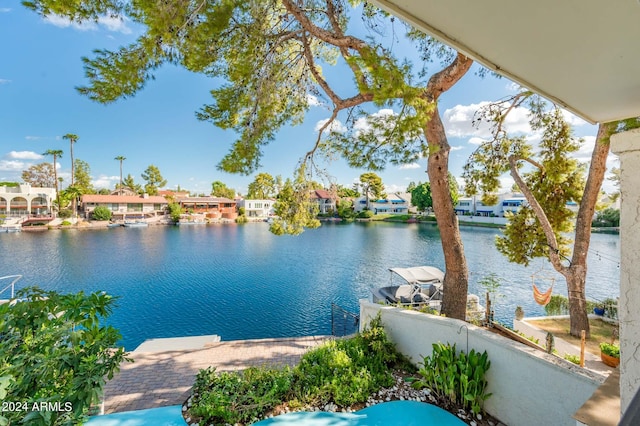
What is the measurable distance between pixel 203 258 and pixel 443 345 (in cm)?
2002

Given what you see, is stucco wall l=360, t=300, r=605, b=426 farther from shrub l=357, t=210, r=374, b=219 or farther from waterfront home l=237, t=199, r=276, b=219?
waterfront home l=237, t=199, r=276, b=219

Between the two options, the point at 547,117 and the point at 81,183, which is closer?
the point at 547,117

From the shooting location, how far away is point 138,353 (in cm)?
581

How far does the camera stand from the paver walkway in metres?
4.03

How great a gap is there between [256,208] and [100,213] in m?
23.4

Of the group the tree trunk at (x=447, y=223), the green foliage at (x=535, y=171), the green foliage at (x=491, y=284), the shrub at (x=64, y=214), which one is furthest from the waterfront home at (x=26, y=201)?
the green foliage at (x=491, y=284)

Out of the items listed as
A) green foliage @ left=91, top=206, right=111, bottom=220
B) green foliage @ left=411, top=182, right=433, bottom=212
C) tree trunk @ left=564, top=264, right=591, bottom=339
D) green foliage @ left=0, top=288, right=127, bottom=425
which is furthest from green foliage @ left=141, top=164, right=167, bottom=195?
tree trunk @ left=564, top=264, right=591, bottom=339

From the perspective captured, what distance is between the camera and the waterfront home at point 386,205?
5159 cm

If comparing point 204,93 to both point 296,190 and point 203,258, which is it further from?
point 203,258

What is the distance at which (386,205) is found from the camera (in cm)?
5206

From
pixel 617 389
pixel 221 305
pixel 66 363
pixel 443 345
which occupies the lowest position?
pixel 221 305

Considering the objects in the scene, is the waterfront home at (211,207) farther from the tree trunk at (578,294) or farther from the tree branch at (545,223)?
the tree trunk at (578,294)

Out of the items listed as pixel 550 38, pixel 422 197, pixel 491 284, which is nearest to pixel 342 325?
pixel 491 284

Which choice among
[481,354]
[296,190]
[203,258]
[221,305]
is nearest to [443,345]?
[481,354]
